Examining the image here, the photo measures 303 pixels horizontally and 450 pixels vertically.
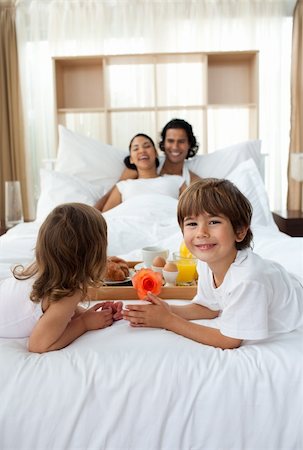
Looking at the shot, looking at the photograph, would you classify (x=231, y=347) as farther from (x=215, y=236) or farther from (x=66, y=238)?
(x=66, y=238)

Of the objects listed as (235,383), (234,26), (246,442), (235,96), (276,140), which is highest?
(234,26)

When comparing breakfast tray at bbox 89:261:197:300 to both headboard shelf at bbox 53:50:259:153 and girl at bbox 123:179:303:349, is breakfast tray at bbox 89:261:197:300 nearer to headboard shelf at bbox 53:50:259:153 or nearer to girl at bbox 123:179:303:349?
girl at bbox 123:179:303:349

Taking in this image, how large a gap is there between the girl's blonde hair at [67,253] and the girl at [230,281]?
169mm

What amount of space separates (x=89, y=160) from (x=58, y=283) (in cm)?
225

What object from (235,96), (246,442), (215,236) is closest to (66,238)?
(215,236)

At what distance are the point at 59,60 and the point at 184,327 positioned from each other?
10.7ft

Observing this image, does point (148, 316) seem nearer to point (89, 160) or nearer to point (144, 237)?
point (144, 237)

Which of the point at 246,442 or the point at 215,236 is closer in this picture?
the point at 246,442

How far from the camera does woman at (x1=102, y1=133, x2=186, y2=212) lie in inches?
121

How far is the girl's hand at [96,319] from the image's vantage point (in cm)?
125

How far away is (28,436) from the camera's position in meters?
1.00

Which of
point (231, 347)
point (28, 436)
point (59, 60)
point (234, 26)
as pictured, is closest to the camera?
point (28, 436)

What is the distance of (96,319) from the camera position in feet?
4.12

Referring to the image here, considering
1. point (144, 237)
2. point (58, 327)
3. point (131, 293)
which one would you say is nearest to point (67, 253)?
point (58, 327)
